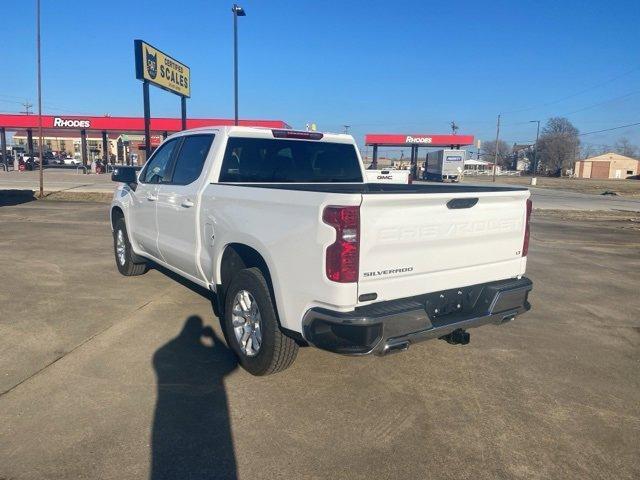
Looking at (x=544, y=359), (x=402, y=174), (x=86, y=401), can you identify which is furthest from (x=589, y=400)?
(x=402, y=174)

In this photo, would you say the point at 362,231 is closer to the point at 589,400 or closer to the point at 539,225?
the point at 589,400

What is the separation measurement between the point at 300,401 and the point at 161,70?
17594 mm

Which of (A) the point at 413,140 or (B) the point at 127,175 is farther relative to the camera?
(A) the point at 413,140

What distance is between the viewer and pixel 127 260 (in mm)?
6672

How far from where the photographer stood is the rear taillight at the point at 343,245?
114 inches

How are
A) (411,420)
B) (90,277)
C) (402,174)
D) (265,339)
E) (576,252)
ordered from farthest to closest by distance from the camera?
(402,174) → (576,252) → (90,277) → (265,339) → (411,420)

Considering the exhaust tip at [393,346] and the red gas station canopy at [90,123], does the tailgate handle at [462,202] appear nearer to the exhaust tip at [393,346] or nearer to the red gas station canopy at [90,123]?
the exhaust tip at [393,346]

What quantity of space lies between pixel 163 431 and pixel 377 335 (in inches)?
58.8

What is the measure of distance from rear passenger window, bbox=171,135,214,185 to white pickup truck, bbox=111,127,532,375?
0.06ft

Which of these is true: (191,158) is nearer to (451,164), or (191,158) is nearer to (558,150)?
(451,164)

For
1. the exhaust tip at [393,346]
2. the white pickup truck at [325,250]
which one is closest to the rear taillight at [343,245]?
the white pickup truck at [325,250]

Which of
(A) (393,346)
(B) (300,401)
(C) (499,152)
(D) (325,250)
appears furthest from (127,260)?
(C) (499,152)

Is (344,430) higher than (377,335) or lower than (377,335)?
lower

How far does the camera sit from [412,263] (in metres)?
3.25
